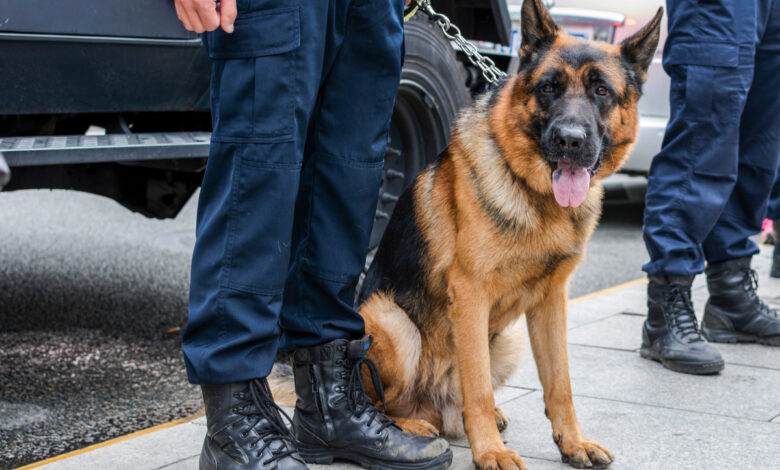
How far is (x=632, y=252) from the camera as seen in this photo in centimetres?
670

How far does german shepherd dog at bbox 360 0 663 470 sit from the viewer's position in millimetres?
2793

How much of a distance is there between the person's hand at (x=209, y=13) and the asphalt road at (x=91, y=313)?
138 centimetres

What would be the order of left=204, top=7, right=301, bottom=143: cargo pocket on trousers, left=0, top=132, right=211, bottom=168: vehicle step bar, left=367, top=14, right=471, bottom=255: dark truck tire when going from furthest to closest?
left=367, top=14, right=471, bottom=255: dark truck tire → left=0, top=132, right=211, bottom=168: vehicle step bar → left=204, top=7, right=301, bottom=143: cargo pocket on trousers

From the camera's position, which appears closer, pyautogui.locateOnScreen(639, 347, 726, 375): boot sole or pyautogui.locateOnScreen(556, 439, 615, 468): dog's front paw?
pyautogui.locateOnScreen(556, 439, 615, 468): dog's front paw

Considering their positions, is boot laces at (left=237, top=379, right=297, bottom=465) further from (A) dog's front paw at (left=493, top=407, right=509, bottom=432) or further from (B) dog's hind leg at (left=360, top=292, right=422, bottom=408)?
(A) dog's front paw at (left=493, top=407, right=509, bottom=432)

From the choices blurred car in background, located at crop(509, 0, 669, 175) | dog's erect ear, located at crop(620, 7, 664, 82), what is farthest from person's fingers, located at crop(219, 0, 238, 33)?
blurred car in background, located at crop(509, 0, 669, 175)

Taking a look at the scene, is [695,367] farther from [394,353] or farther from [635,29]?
[635,29]

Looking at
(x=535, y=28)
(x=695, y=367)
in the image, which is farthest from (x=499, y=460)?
(x=695, y=367)

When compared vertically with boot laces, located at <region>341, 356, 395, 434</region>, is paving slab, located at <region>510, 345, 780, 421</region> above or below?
below

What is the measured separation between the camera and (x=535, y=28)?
2.97 m

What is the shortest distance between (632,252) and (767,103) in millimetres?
2764

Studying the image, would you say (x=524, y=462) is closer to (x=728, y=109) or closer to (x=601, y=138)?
(x=601, y=138)

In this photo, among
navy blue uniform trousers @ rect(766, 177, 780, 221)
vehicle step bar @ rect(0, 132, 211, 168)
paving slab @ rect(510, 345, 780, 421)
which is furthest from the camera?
navy blue uniform trousers @ rect(766, 177, 780, 221)

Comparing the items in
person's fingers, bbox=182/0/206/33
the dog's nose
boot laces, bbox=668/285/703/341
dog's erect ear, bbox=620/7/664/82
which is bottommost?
boot laces, bbox=668/285/703/341
